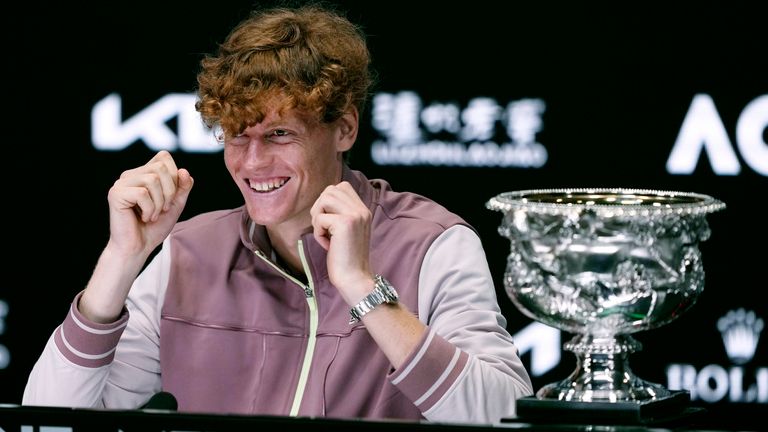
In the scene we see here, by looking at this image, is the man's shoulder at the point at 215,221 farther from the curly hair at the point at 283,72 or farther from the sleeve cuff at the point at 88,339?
the sleeve cuff at the point at 88,339

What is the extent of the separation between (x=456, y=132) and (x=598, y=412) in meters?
2.06

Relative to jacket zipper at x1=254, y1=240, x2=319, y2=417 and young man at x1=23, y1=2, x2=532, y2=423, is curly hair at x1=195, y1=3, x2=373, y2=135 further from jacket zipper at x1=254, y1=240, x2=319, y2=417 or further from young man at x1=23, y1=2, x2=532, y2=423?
jacket zipper at x1=254, y1=240, x2=319, y2=417

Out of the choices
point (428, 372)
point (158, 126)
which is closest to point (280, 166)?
point (428, 372)

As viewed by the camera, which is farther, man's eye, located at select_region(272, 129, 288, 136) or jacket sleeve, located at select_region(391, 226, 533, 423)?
man's eye, located at select_region(272, 129, 288, 136)

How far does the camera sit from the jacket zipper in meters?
2.34

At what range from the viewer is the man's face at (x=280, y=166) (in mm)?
2385

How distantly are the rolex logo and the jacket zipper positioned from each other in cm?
164

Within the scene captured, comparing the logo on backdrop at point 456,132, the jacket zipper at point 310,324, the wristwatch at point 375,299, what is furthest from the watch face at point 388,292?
the logo on backdrop at point 456,132

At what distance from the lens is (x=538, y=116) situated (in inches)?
146

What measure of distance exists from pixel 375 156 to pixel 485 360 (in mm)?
1646

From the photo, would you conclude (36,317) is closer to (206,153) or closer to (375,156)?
(206,153)

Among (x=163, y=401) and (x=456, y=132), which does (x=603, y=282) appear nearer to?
(x=163, y=401)

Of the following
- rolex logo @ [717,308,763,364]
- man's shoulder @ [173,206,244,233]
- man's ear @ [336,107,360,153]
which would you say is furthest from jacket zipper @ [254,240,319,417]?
rolex logo @ [717,308,763,364]

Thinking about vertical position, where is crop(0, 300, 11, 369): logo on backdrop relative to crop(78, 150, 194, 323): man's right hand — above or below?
below
